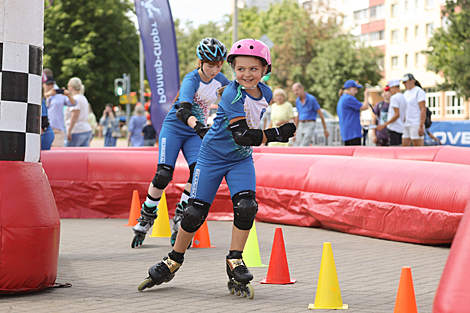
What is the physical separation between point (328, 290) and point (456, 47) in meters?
32.6

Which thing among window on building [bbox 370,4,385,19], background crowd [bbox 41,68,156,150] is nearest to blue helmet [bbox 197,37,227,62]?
background crowd [bbox 41,68,156,150]

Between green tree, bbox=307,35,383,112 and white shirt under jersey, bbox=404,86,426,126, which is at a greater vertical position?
green tree, bbox=307,35,383,112

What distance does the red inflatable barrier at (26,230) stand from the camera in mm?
4656

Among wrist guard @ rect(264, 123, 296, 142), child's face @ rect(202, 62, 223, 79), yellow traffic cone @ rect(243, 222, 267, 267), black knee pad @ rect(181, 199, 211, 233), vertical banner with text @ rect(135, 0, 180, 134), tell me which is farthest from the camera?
vertical banner with text @ rect(135, 0, 180, 134)

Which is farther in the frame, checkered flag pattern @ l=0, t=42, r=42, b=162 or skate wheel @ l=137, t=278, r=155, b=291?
skate wheel @ l=137, t=278, r=155, b=291

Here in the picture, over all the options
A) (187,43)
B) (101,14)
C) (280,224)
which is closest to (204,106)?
(280,224)

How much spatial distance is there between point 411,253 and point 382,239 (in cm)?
100

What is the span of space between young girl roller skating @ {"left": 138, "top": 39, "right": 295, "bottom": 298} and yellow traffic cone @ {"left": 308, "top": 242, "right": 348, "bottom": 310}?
0.52m

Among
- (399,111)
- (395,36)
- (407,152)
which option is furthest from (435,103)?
(407,152)

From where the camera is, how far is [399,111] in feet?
42.5

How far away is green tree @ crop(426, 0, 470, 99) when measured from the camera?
3303 centimetres

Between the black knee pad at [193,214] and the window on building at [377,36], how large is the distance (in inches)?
2781

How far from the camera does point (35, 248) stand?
4766 millimetres

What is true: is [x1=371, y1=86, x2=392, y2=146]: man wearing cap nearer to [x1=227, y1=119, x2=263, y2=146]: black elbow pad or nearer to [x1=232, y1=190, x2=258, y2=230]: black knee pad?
[x1=232, y1=190, x2=258, y2=230]: black knee pad
